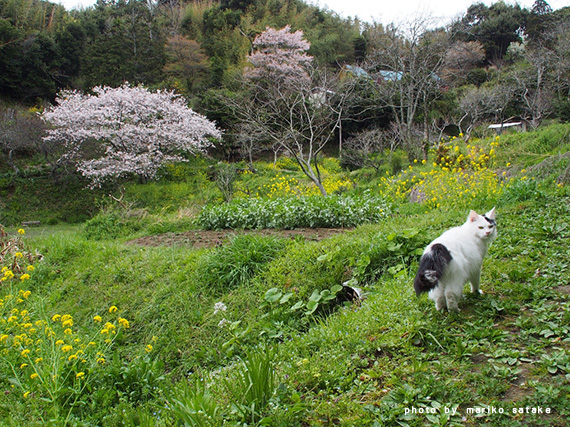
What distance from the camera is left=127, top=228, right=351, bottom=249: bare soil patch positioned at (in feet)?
17.8

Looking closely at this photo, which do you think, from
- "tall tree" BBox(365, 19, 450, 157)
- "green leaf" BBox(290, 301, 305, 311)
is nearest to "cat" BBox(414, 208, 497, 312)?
"green leaf" BBox(290, 301, 305, 311)

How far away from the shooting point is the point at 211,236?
6473 mm

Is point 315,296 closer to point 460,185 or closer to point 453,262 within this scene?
point 453,262

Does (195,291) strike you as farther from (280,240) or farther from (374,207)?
(374,207)

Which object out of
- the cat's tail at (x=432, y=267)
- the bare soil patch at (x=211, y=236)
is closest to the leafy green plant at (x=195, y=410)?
the cat's tail at (x=432, y=267)

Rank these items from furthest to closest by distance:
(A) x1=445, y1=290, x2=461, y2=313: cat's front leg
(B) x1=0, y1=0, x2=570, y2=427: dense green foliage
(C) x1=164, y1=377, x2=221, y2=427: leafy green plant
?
(A) x1=445, y1=290, x2=461, y2=313: cat's front leg → (B) x1=0, y1=0, x2=570, y2=427: dense green foliage → (C) x1=164, y1=377, x2=221, y2=427: leafy green plant

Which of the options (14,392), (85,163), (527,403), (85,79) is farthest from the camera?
(85,79)

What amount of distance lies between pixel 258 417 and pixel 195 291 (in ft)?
8.30

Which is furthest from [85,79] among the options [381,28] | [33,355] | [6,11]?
[33,355]

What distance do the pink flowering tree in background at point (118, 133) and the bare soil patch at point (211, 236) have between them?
856cm

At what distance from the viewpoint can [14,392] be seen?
8.44ft

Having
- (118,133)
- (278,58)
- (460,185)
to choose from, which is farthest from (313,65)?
(460,185)

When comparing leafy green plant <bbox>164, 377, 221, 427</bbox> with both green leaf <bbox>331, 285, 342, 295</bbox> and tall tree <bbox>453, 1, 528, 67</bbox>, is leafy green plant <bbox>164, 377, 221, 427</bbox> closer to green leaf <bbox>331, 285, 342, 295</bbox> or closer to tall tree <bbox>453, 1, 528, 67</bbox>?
green leaf <bbox>331, 285, 342, 295</bbox>

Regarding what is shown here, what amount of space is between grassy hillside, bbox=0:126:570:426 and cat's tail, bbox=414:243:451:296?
27cm
